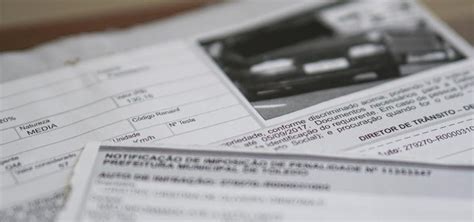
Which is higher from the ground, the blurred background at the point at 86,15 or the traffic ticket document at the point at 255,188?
the blurred background at the point at 86,15

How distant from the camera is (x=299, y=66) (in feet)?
1.56

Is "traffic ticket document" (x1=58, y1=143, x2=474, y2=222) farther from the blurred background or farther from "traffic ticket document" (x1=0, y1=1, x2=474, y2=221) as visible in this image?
the blurred background

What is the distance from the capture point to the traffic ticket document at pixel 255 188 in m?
0.34

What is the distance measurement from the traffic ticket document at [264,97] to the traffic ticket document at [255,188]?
0.04 feet

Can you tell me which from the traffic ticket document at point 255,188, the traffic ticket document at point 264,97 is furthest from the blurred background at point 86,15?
the traffic ticket document at point 255,188

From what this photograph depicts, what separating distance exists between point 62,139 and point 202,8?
21 centimetres

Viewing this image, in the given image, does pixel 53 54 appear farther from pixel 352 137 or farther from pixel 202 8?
pixel 352 137

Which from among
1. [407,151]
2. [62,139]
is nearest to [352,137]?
[407,151]

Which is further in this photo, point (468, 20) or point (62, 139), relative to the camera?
point (468, 20)

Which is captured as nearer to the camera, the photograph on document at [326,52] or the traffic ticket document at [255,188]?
the traffic ticket document at [255,188]

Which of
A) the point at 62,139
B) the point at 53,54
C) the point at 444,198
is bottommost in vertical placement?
the point at 444,198

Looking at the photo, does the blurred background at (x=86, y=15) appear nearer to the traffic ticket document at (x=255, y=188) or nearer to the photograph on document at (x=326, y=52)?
the photograph on document at (x=326, y=52)

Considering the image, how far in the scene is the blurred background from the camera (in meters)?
0.55

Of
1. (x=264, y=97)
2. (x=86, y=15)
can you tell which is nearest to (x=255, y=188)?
(x=264, y=97)
